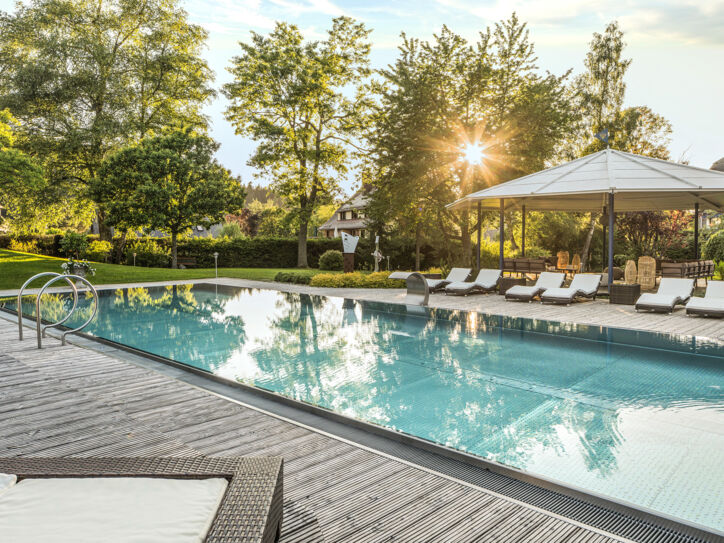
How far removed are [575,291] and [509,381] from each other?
7.24m

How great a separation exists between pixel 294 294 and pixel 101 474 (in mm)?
13705

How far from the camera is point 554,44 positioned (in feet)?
74.2

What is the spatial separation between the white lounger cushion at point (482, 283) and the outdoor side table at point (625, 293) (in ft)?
11.0

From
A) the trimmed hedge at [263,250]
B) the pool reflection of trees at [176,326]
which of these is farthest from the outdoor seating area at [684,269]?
the trimmed hedge at [263,250]

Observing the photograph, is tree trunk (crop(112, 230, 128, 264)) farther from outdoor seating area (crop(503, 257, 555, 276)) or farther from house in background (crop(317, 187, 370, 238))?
house in background (crop(317, 187, 370, 238))

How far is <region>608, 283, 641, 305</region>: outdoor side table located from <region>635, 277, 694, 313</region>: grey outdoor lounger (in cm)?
66

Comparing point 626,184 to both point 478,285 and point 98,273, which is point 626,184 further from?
point 98,273

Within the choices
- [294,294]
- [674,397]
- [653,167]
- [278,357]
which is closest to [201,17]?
[294,294]

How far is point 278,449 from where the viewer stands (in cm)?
359

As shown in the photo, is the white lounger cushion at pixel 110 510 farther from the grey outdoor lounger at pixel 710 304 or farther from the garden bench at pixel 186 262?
the garden bench at pixel 186 262

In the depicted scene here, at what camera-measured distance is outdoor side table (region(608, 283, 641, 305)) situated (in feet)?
40.3

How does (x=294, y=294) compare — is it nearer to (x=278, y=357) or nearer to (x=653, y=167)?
(x=278, y=357)

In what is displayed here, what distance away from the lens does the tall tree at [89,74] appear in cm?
2353

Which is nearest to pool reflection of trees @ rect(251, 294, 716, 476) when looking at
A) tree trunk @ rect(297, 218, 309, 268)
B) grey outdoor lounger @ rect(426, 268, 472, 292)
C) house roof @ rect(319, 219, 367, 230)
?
grey outdoor lounger @ rect(426, 268, 472, 292)
